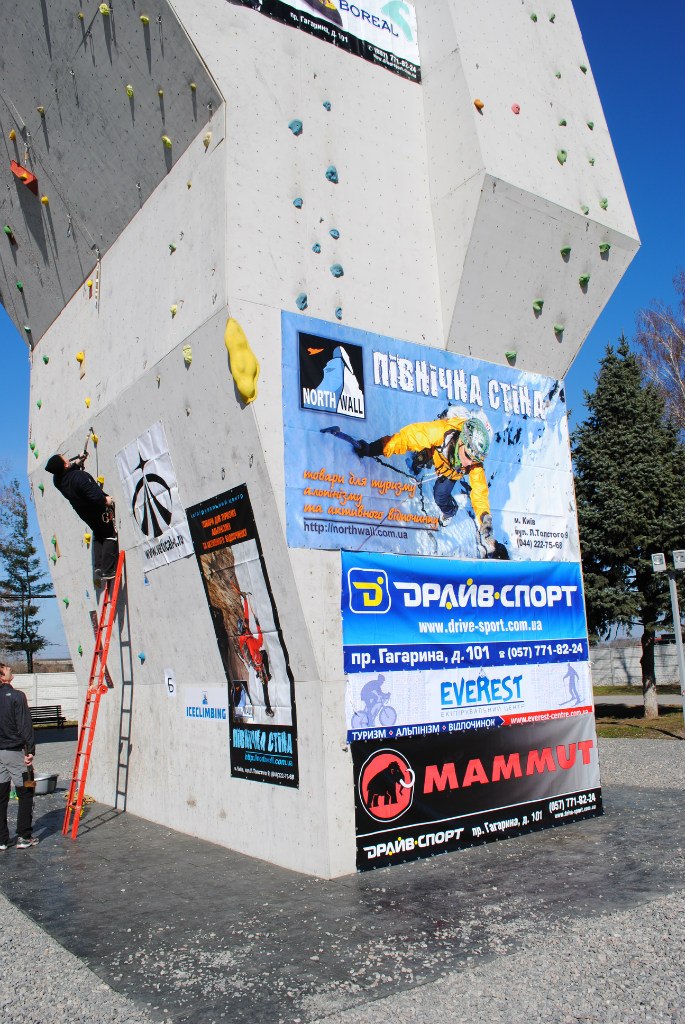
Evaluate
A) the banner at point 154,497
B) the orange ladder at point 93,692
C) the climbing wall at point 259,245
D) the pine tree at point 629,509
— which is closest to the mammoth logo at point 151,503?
the banner at point 154,497

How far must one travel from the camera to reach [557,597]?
9211 mm

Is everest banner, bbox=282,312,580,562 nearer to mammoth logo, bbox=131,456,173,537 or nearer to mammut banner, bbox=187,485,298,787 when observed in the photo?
mammut banner, bbox=187,485,298,787

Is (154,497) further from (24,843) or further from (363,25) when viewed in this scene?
(363,25)

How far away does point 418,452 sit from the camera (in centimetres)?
806

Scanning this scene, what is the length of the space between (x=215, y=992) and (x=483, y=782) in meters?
4.07

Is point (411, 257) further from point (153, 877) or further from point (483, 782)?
point (153, 877)

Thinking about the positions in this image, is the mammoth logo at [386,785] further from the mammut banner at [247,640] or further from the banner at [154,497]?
the banner at [154,497]

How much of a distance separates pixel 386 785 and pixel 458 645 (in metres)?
1.60

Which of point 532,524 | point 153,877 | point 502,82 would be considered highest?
point 502,82

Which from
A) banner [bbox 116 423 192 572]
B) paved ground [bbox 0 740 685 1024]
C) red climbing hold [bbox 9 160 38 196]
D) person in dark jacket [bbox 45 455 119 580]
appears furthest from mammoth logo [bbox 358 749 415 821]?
red climbing hold [bbox 9 160 38 196]

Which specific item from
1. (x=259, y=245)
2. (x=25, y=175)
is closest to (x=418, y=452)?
(x=259, y=245)

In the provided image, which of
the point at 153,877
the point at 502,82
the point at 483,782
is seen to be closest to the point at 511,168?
the point at 502,82

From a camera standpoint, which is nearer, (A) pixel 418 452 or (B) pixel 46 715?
(A) pixel 418 452

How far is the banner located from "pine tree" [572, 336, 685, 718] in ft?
47.1
